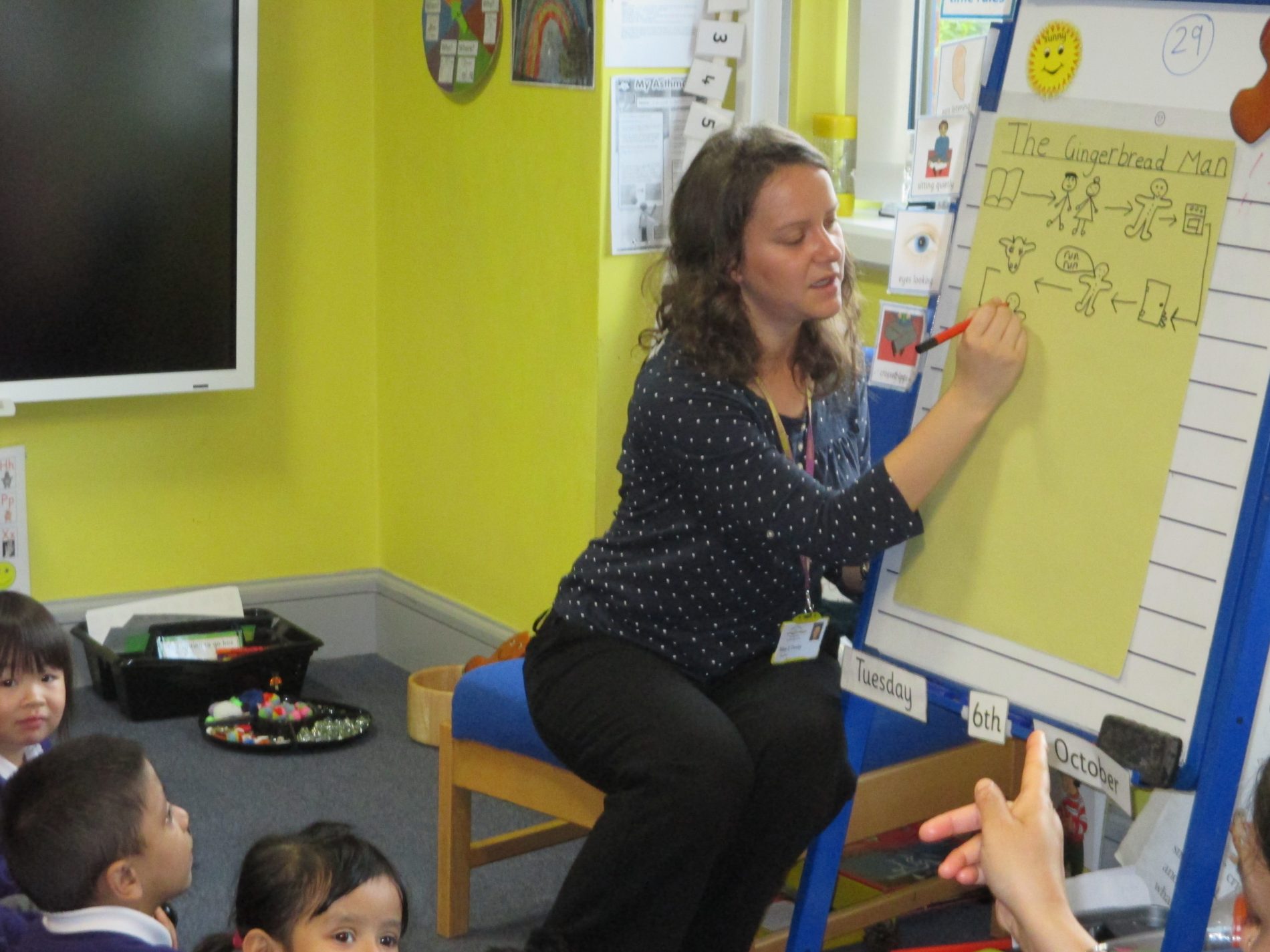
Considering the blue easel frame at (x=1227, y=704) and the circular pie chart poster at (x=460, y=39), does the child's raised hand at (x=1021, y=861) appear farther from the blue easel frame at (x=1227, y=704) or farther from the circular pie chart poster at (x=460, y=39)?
the circular pie chart poster at (x=460, y=39)

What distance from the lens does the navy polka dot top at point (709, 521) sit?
71.8 inches

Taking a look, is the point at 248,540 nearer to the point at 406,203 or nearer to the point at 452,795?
the point at 406,203

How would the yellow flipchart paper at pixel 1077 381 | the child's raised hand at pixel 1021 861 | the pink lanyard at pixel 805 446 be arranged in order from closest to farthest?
the child's raised hand at pixel 1021 861 → the yellow flipchart paper at pixel 1077 381 → the pink lanyard at pixel 805 446

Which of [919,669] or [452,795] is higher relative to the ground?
[919,669]

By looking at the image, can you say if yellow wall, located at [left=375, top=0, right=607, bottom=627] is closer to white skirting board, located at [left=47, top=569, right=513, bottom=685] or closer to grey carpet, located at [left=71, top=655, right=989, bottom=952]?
white skirting board, located at [left=47, top=569, right=513, bottom=685]

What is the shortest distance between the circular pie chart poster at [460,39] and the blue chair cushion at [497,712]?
1.36 meters

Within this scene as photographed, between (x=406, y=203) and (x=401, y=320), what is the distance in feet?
0.86

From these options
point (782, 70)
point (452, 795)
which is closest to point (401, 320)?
point (782, 70)

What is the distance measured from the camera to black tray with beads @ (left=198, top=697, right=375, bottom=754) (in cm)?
304

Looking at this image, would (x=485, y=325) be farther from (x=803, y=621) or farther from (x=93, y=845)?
(x=93, y=845)

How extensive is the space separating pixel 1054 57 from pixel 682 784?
0.92 m

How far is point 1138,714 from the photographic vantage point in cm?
150

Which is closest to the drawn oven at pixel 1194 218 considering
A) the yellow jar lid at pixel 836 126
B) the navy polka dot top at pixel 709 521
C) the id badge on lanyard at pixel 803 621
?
the navy polka dot top at pixel 709 521

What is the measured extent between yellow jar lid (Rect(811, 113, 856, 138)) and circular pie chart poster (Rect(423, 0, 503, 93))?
2.25ft
